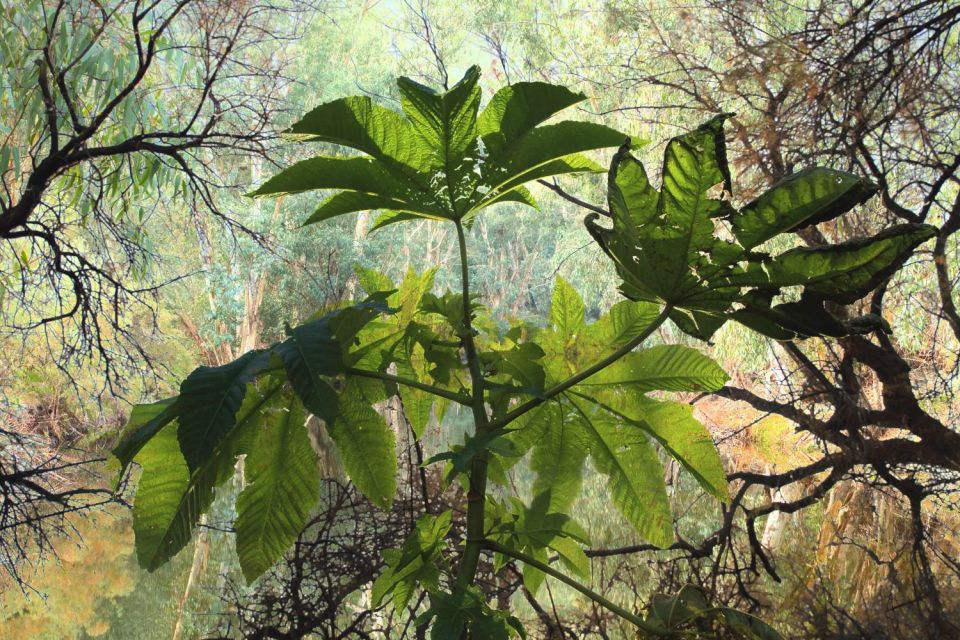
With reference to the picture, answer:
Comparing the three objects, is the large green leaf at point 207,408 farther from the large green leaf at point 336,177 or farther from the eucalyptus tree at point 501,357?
the large green leaf at point 336,177

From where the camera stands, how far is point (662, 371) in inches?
16.5

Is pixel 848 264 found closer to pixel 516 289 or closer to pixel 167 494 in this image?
pixel 167 494

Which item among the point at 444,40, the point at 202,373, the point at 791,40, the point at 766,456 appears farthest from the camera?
the point at 444,40

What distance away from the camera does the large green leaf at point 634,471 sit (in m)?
0.44

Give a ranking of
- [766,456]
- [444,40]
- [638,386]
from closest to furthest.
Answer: [638,386] → [766,456] → [444,40]

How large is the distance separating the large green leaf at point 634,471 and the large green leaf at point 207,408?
0.20 metres

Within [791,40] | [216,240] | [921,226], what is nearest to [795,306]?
[921,226]

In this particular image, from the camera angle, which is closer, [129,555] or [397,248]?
[129,555]

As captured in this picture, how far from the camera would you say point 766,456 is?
6.21 ft

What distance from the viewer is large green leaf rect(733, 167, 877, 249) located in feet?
1.02

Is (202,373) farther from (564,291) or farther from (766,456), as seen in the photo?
(766,456)

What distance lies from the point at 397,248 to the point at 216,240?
49.3 inches

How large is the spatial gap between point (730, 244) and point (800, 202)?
0.03 m

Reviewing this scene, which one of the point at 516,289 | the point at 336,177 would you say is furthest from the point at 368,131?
the point at 516,289
